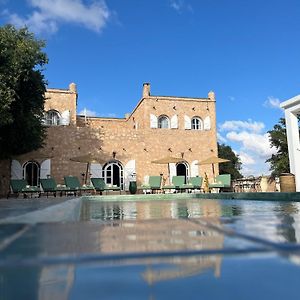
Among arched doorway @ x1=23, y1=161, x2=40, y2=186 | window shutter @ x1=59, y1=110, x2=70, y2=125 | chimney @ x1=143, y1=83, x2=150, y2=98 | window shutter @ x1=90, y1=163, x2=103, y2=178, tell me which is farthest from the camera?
→ chimney @ x1=143, y1=83, x2=150, y2=98

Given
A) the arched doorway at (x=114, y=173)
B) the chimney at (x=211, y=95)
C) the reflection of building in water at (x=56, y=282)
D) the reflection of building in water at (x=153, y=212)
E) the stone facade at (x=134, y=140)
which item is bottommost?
the reflection of building in water at (x=153, y=212)

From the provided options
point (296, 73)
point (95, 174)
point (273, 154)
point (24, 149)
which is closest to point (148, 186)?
point (95, 174)

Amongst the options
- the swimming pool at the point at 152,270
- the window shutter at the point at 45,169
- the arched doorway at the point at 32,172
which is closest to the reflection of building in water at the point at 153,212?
the swimming pool at the point at 152,270

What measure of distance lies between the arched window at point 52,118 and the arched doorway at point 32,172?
2.67 m

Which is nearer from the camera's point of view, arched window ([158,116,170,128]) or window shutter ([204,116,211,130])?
arched window ([158,116,170,128])

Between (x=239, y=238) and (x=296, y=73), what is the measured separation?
734 inches

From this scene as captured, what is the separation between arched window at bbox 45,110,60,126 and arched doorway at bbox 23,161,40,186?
2.67m

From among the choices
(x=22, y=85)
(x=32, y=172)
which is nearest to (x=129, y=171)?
(x=32, y=172)

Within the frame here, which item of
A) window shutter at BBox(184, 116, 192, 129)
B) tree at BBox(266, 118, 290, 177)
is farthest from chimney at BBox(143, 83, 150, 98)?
tree at BBox(266, 118, 290, 177)

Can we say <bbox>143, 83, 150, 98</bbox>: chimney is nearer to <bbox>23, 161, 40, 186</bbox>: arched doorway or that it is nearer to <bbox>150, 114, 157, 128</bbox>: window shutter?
<bbox>150, 114, 157, 128</bbox>: window shutter

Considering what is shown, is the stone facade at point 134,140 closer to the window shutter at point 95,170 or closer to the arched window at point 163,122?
the window shutter at point 95,170

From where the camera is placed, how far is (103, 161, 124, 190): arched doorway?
65.9ft

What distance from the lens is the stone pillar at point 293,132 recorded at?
11.8 m

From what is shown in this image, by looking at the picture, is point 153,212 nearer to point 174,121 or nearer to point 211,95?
point 174,121
